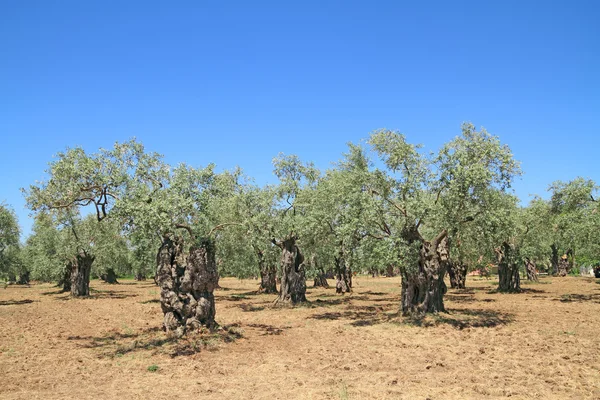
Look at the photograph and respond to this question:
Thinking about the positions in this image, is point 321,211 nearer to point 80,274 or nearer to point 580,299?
point 580,299

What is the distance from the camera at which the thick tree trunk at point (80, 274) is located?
4122 centimetres

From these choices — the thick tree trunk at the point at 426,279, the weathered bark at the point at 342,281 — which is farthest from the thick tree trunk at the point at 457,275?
the thick tree trunk at the point at 426,279

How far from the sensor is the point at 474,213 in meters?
21.3

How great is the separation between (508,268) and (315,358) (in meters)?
31.9

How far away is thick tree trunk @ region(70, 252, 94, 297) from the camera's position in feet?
135

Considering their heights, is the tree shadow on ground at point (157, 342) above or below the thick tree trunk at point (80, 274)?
below

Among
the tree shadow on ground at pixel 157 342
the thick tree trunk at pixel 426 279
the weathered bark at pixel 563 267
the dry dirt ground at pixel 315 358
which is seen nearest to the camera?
the dry dirt ground at pixel 315 358

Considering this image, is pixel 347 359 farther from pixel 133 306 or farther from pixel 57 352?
pixel 133 306

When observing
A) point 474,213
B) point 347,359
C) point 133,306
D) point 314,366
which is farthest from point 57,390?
point 133,306

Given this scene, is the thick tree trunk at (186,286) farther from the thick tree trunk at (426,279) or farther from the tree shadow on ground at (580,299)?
the tree shadow on ground at (580,299)

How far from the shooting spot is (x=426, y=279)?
72.9 ft

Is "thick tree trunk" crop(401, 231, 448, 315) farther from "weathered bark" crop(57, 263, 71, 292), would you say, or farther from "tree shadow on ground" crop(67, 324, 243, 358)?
"weathered bark" crop(57, 263, 71, 292)

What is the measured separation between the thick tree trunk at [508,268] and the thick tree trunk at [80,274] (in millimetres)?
38805

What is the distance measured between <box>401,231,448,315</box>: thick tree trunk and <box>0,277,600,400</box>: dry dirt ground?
2.99 ft
